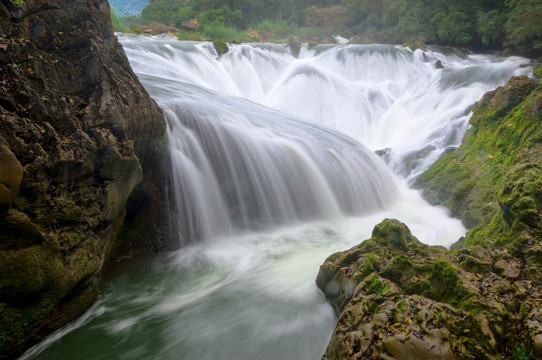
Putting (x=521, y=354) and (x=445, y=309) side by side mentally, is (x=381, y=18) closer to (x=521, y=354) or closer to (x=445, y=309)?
(x=445, y=309)

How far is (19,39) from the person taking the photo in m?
2.74

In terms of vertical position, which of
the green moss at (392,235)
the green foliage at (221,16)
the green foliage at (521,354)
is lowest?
the green moss at (392,235)

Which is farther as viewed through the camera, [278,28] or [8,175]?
[278,28]

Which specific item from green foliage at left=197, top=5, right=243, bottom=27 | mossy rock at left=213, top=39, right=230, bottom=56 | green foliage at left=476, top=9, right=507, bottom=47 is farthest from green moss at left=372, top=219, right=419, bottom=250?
green foliage at left=197, top=5, right=243, bottom=27

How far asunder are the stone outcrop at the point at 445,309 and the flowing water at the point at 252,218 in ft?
2.77

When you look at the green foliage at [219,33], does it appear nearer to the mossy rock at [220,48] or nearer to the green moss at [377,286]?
the mossy rock at [220,48]

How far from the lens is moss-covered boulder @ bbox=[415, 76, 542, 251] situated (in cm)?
284

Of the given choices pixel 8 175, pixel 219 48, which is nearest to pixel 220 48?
pixel 219 48

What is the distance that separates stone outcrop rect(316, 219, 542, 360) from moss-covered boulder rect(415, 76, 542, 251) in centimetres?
41

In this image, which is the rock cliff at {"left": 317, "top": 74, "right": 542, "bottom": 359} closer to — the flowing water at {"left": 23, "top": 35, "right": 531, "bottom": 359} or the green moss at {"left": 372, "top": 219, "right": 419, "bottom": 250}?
the green moss at {"left": 372, "top": 219, "right": 419, "bottom": 250}

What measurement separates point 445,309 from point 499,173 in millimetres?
4563

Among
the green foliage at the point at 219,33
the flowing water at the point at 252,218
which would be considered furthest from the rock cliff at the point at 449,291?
the green foliage at the point at 219,33

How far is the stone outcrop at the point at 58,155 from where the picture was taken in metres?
2.43

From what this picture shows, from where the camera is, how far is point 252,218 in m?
5.75
